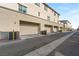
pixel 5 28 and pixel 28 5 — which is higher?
pixel 28 5

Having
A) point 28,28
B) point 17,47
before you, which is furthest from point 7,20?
point 28,28

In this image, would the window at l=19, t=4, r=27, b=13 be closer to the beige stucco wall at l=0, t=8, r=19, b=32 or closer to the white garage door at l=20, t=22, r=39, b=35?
the white garage door at l=20, t=22, r=39, b=35

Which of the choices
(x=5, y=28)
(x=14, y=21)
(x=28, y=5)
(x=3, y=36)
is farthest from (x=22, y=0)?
(x=3, y=36)

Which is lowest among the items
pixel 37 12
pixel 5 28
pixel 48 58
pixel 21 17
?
pixel 48 58

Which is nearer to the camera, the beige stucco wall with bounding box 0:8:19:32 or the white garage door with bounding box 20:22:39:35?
the beige stucco wall with bounding box 0:8:19:32

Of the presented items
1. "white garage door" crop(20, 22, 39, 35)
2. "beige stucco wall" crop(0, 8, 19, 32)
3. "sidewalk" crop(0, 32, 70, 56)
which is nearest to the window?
"white garage door" crop(20, 22, 39, 35)

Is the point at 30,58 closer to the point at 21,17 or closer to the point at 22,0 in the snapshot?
the point at 21,17

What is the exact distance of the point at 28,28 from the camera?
93.2 ft

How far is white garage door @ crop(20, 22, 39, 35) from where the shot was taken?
25.7 metres

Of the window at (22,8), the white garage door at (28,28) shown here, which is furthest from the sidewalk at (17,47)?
the white garage door at (28,28)

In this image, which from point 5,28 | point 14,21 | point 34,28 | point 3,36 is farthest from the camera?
point 34,28

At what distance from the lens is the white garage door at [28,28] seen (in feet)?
84.3

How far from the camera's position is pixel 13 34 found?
16.7 metres

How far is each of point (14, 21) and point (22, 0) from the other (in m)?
6.39
